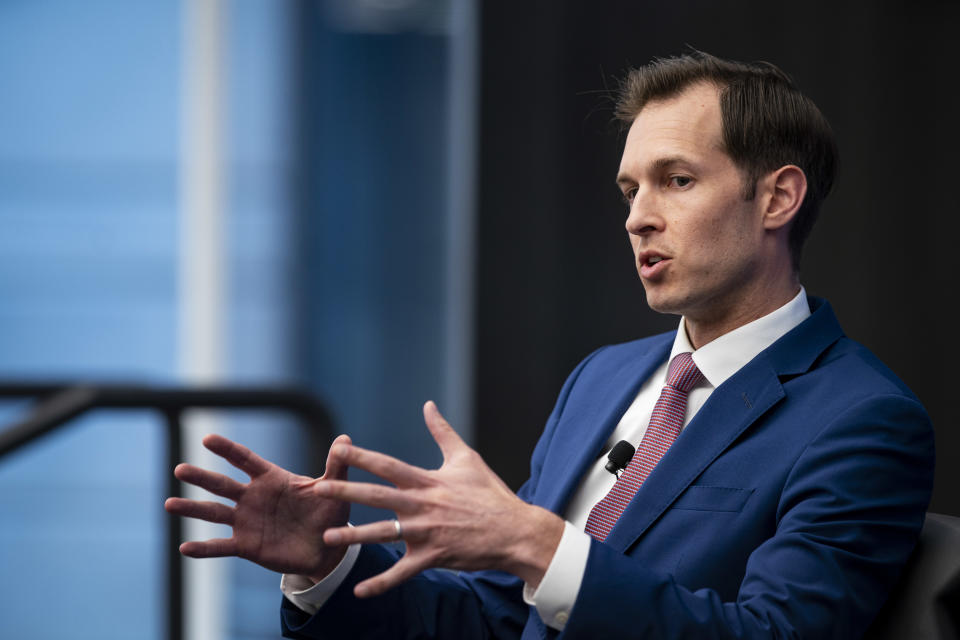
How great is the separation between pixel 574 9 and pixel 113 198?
1.73 m

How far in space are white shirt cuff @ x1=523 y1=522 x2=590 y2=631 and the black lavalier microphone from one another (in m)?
0.36

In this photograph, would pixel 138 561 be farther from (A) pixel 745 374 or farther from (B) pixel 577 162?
(A) pixel 745 374

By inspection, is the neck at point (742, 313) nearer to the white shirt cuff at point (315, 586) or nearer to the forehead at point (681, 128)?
the forehead at point (681, 128)

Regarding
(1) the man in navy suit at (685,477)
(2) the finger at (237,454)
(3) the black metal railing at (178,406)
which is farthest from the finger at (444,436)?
(3) the black metal railing at (178,406)

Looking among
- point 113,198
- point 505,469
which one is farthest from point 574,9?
point 113,198

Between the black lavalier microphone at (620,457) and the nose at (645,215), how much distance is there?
0.32 metres

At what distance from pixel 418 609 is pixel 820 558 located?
62 centimetres

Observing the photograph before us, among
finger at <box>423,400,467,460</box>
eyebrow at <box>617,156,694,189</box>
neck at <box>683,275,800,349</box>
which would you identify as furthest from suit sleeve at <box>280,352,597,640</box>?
eyebrow at <box>617,156,694,189</box>

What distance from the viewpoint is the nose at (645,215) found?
4.87 feet

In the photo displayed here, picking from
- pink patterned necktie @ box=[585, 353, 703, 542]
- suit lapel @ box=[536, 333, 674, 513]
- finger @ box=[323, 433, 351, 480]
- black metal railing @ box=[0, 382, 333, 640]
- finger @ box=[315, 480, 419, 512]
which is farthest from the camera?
black metal railing @ box=[0, 382, 333, 640]

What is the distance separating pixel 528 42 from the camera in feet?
10.7

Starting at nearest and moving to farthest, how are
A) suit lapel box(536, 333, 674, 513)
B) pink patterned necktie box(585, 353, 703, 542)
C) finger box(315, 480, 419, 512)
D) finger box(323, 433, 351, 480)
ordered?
finger box(315, 480, 419, 512)
finger box(323, 433, 351, 480)
pink patterned necktie box(585, 353, 703, 542)
suit lapel box(536, 333, 674, 513)

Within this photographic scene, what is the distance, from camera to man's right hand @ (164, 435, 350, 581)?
4.28ft

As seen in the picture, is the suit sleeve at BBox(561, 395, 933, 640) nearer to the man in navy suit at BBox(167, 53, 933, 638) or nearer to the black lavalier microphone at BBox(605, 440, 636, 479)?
the man in navy suit at BBox(167, 53, 933, 638)
